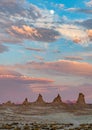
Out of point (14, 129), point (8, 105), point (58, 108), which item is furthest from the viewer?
point (8, 105)

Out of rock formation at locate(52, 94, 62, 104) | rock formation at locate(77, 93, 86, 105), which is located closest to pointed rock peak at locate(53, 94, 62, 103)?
rock formation at locate(52, 94, 62, 104)

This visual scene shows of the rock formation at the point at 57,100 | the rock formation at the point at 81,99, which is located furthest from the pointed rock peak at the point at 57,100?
the rock formation at the point at 81,99

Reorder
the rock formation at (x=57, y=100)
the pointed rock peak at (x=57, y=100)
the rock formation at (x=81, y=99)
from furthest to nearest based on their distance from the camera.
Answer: the pointed rock peak at (x=57, y=100)
the rock formation at (x=57, y=100)
the rock formation at (x=81, y=99)

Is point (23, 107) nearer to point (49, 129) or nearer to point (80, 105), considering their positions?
point (80, 105)

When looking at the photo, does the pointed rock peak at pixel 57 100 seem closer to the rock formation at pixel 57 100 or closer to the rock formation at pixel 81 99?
the rock formation at pixel 57 100

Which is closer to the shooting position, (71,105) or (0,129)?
(0,129)

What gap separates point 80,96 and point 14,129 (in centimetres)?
8284

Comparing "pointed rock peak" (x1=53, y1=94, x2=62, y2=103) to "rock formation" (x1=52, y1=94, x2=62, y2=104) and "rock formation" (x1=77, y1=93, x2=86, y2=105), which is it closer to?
"rock formation" (x1=52, y1=94, x2=62, y2=104)

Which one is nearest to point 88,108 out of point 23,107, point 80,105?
point 80,105

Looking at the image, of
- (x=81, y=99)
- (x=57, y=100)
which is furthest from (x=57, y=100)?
(x=81, y=99)

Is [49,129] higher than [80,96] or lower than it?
lower

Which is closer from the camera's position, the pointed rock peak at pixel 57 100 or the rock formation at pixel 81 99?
the rock formation at pixel 81 99

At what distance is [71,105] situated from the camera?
138 metres

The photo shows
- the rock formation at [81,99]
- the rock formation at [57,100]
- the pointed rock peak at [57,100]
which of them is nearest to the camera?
the rock formation at [81,99]
